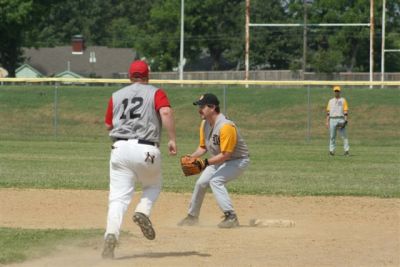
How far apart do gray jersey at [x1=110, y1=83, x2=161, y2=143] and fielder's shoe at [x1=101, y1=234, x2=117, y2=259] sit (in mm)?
860

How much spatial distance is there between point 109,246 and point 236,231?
2331mm

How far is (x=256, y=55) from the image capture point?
65.8m

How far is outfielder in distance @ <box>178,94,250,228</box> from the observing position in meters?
9.91

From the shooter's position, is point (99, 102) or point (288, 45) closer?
point (99, 102)

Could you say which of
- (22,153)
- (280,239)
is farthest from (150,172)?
(22,153)

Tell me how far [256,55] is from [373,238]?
5682 centimetres

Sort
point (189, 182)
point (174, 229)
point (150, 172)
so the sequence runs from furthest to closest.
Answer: point (189, 182) < point (174, 229) < point (150, 172)

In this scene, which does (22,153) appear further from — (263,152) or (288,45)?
(288,45)

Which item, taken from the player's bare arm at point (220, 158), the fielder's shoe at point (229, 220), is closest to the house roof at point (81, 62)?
the fielder's shoe at point (229, 220)

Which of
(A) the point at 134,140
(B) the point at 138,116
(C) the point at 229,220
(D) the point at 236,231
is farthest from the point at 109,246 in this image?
(C) the point at 229,220

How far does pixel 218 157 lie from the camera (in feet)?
32.6

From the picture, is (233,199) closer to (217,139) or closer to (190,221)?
(190,221)

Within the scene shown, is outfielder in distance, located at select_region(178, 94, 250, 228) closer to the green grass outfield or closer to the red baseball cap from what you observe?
the red baseball cap

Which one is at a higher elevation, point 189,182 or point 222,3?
point 222,3
